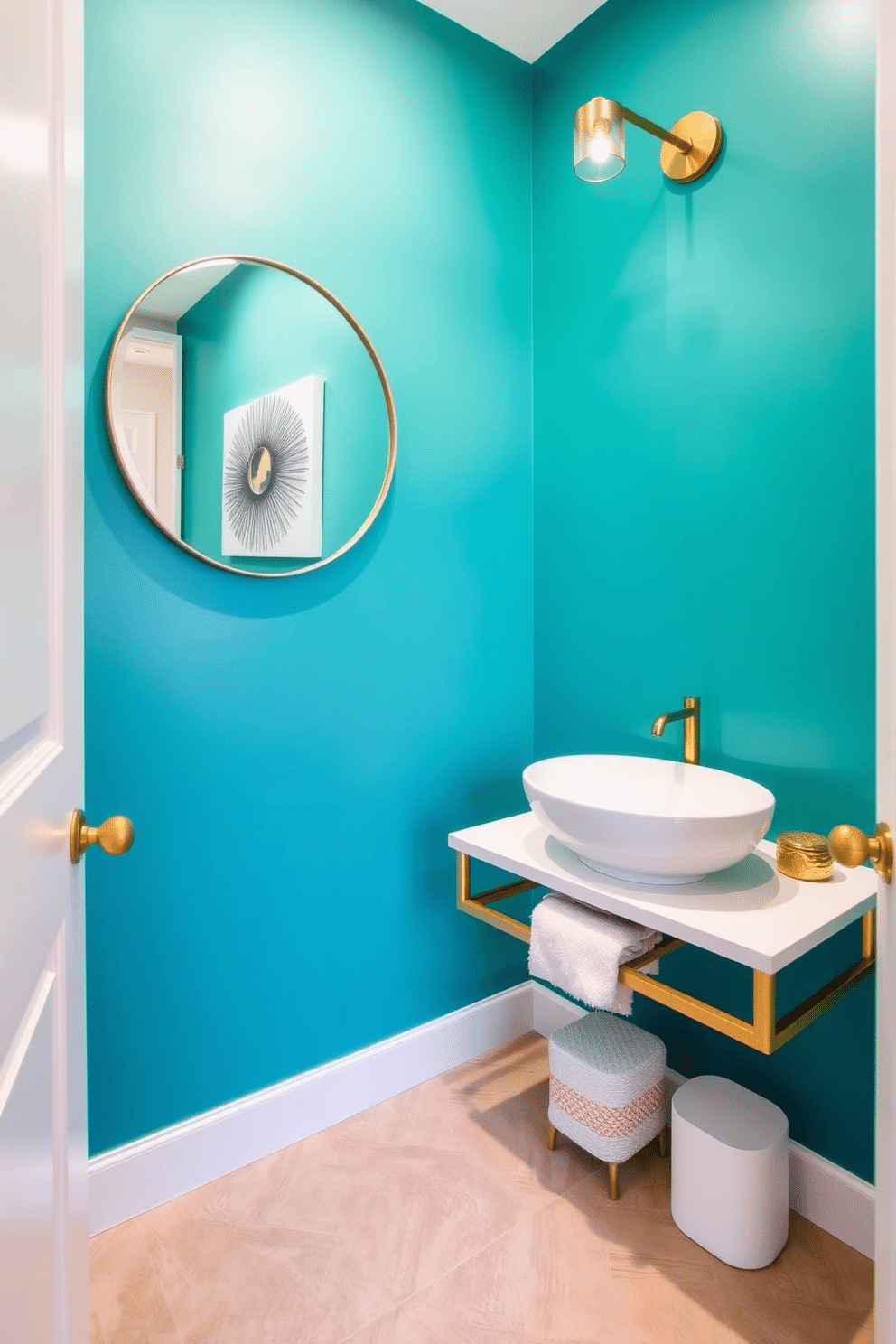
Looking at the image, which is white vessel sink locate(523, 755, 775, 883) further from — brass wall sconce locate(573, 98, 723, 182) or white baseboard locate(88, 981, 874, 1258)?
brass wall sconce locate(573, 98, 723, 182)

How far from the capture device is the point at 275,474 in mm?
1558

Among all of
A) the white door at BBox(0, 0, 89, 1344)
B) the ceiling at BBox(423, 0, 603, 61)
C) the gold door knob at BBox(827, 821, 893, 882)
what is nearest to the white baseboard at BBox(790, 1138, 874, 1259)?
the gold door knob at BBox(827, 821, 893, 882)

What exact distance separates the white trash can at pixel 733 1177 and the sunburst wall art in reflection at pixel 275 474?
138 centimetres

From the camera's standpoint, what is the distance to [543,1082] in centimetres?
190

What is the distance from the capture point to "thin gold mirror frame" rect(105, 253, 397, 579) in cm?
138

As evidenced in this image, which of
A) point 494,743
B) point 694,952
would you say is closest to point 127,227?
point 494,743

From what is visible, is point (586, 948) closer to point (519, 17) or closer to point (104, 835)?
point (104, 835)

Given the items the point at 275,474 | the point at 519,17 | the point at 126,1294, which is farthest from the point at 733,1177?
the point at 519,17

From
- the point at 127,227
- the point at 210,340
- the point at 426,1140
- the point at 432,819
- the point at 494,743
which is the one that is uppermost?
the point at 127,227

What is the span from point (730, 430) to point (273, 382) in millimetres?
972

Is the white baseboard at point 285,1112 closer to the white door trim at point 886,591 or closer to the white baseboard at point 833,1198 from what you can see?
the white baseboard at point 833,1198

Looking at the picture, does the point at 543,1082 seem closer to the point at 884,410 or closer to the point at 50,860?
the point at 50,860

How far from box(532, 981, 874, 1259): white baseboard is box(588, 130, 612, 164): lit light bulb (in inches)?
78.5

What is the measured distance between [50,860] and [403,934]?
4.31 ft
